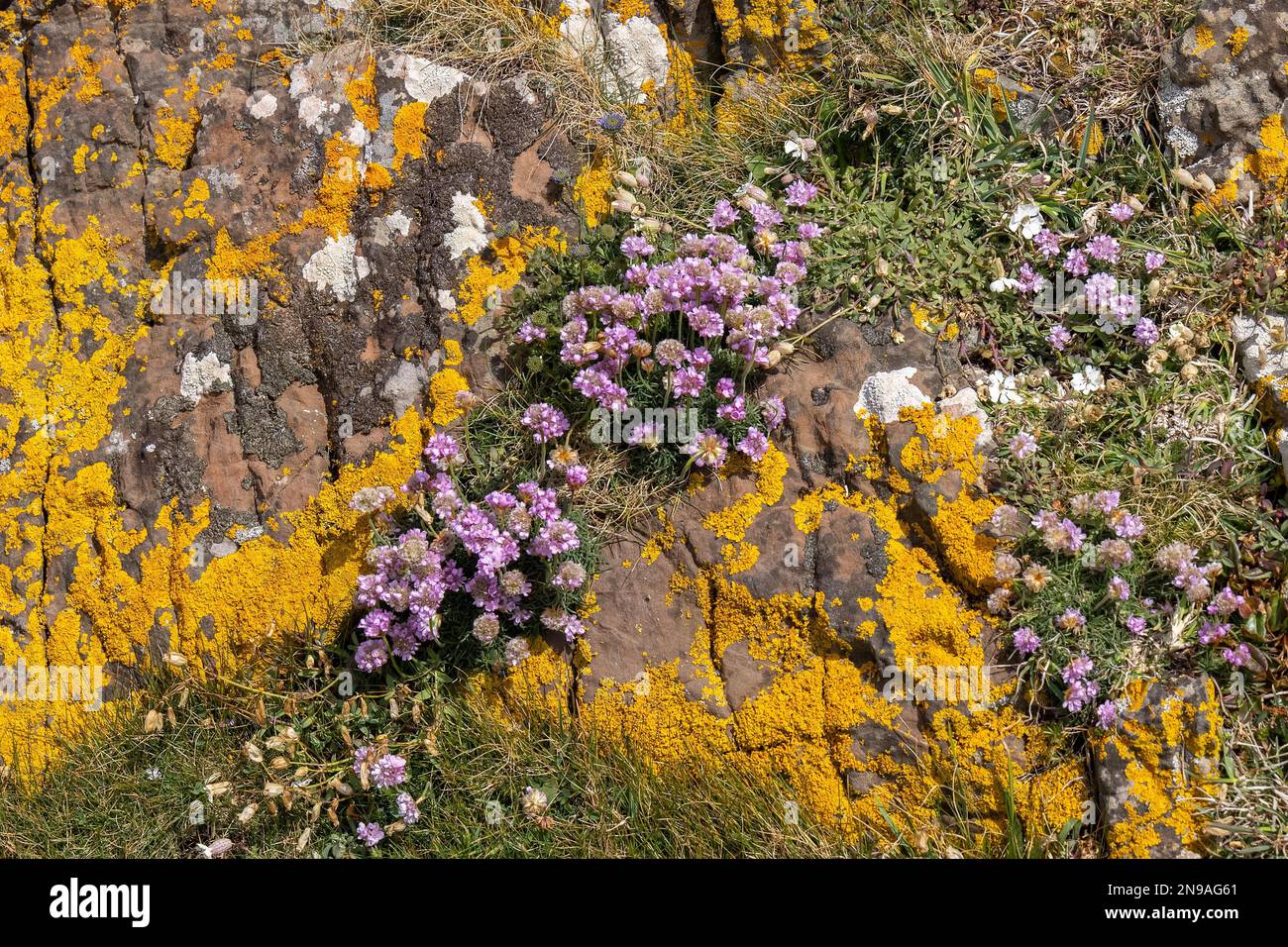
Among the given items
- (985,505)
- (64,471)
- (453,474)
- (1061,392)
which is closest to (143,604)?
(64,471)

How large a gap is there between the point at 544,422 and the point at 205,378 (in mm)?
1765

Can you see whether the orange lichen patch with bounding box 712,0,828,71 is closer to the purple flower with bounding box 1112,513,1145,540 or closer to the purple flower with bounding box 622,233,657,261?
the purple flower with bounding box 622,233,657,261

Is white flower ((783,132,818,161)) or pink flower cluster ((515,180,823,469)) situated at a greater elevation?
white flower ((783,132,818,161))

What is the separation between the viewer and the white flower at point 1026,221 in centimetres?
455

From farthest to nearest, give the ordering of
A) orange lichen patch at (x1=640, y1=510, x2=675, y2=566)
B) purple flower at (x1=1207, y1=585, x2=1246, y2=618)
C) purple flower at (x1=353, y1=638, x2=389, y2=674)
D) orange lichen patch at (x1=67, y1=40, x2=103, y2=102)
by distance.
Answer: orange lichen patch at (x1=67, y1=40, x2=103, y2=102) < orange lichen patch at (x1=640, y1=510, x2=675, y2=566) < purple flower at (x1=353, y1=638, x2=389, y2=674) < purple flower at (x1=1207, y1=585, x2=1246, y2=618)

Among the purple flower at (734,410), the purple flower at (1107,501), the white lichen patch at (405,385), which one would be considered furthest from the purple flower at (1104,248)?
the white lichen patch at (405,385)

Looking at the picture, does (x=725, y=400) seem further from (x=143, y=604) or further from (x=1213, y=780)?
(x=143, y=604)

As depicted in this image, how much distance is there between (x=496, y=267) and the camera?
15.5ft

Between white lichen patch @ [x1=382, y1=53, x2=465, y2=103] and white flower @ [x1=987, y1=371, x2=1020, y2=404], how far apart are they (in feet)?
10.0

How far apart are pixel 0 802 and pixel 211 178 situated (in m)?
3.13

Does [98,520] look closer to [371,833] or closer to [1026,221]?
[371,833]

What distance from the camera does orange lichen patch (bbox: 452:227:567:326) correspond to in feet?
15.3

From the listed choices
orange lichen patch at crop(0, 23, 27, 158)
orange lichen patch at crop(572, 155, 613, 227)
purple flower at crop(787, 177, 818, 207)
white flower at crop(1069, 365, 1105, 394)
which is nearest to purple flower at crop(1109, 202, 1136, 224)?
white flower at crop(1069, 365, 1105, 394)

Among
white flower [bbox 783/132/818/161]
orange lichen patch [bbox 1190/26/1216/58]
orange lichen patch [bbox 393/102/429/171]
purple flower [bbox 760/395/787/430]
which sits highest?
orange lichen patch [bbox 1190/26/1216/58]
